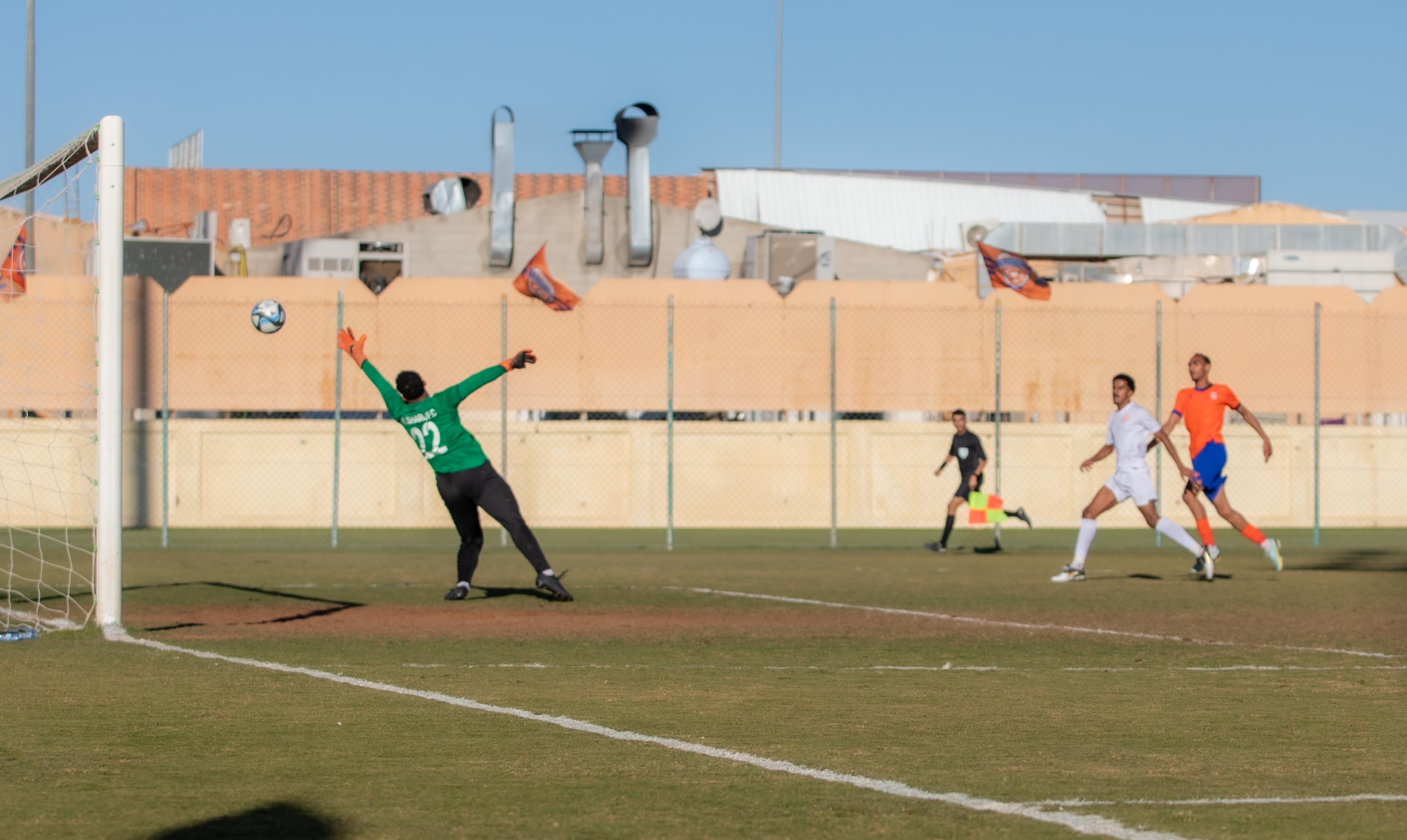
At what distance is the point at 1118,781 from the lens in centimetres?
A: 552

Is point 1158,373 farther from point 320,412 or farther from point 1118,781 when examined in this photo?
point 1118,781

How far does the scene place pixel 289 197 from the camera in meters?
49.6

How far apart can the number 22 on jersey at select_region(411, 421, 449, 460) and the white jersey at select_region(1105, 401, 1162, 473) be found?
261 inches

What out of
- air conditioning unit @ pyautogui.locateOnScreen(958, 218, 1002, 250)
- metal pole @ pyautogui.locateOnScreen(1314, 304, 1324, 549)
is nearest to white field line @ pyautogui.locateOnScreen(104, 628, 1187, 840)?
metal pole @ pyautogui.locateOnScreen(1314, 304, 1324, 549)

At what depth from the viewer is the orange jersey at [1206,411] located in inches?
612

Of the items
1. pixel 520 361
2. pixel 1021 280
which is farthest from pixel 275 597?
pixel 1021 280

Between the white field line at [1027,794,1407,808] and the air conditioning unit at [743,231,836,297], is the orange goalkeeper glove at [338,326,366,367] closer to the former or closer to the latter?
the white field line at [1027,794,1407,808]

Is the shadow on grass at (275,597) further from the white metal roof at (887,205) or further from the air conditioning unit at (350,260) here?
the white metal roof at (887,205)

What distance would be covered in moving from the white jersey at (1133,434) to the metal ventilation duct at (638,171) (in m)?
24.8

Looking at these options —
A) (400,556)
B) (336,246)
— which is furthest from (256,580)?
(336,246)

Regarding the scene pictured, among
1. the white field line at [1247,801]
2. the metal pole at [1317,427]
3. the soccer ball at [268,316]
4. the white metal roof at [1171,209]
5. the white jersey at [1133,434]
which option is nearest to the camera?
the white field line at [1247,801]

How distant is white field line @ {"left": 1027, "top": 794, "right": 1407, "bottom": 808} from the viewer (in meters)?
5.15

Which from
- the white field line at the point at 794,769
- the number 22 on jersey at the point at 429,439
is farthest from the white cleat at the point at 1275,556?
the white field line at the point at 794,769

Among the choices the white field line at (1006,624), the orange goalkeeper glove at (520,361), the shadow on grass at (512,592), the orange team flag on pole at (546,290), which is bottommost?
the shadow on grass at (512,592)
